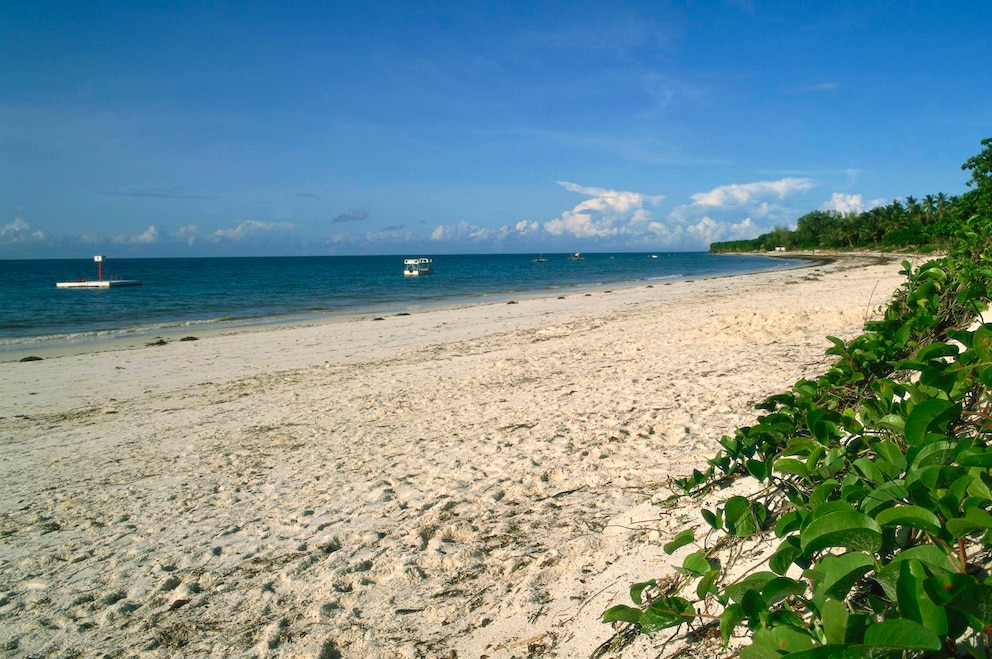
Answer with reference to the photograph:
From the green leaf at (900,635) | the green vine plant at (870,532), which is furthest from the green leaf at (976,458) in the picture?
the green leaf at (900,635)

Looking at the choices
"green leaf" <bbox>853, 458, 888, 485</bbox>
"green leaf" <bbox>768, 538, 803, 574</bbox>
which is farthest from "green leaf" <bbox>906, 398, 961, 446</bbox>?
"green leaf" <bbox>768, 538, 803, 574</bbox>

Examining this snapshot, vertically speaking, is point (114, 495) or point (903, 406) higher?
point (903, 406)

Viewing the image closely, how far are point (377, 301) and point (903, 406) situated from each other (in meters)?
28.9

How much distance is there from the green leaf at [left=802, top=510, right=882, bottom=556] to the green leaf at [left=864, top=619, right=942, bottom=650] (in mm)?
229

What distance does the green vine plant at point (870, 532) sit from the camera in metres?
0.91

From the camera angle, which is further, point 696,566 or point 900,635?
point 696,566

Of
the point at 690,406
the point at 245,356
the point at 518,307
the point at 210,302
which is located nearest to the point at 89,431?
the point at 245,356

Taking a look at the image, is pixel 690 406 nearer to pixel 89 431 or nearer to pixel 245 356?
pixel 89 431

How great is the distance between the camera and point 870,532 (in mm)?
1064

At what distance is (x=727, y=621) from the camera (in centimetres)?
128

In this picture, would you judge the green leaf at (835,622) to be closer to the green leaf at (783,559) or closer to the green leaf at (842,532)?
the green leaf at (842,532)

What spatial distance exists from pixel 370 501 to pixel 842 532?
3.21 metres

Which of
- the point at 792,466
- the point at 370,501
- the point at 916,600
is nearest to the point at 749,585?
the point at 916,600

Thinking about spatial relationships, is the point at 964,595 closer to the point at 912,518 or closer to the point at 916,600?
the point at 916,600
